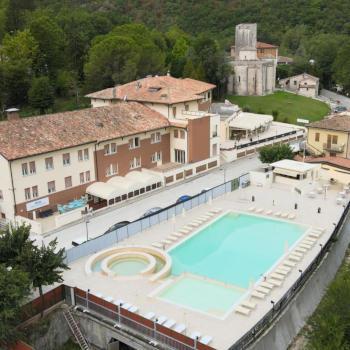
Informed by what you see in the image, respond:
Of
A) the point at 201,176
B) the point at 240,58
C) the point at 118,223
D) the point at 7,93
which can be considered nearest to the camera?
the point at 118,223

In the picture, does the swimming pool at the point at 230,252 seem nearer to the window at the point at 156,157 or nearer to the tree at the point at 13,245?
the tree at the point at 13,245

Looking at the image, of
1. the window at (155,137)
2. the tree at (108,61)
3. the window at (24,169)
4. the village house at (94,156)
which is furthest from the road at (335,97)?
the window at (24,169)

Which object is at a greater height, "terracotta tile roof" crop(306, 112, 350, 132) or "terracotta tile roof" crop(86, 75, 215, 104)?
"terracotta tile roof" crop(86, 75, 215, 104)

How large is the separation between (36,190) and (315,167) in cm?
2489

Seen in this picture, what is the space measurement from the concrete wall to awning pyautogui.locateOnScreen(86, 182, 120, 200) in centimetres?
1864

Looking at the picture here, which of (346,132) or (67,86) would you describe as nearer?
(346,132)

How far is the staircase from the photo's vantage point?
2417 cm

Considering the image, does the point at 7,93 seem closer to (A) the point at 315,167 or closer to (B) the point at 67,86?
(B) the point at 67,86

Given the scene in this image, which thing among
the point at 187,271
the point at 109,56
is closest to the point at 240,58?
the point at 109,56

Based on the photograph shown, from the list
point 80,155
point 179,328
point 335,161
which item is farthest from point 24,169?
point 335,161

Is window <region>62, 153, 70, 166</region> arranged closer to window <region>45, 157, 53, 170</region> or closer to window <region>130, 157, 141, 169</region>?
window <region>45, 157, 53, 170</region>

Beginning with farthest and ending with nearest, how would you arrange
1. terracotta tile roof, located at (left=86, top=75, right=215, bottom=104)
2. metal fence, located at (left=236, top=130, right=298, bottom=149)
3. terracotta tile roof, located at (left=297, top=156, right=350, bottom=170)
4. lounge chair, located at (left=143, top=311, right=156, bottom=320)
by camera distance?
metal fence, located at (left=236, top=130, right=298, bottom=149) < terracotta tile roof, located at (left=86, top=75, right=215, bottom=104) < terracotta tile roof, located at (left=297, top=156, right=350, bottom=170) < lounge chair, located at (left=143, top=311, right=156, bottom=320)

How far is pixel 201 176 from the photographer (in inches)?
1955

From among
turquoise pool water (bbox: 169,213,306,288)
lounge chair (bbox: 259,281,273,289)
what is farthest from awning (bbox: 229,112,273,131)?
lounge chair (bbox: 259,281,273,289)
